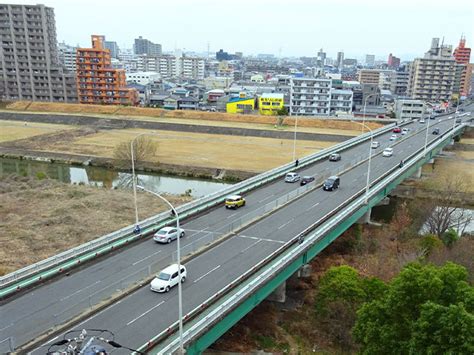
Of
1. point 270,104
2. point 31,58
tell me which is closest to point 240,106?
point 270,104

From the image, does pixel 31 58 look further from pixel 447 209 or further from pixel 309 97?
pixel 447 209

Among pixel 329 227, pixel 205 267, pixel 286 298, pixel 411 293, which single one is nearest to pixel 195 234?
pixel 205 267

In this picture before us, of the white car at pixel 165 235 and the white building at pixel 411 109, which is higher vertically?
the white building at pixel 411 109

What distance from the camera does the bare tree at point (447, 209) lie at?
136 ft

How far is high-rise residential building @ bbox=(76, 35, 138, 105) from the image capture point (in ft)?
402

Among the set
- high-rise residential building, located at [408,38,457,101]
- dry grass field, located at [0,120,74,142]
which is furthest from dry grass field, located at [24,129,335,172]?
high-rise residential building, located at [408,38,457,101]

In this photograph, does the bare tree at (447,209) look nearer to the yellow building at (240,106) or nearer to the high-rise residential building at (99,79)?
the yellow building at (240,106)

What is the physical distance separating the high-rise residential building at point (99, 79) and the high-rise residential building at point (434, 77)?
95.7 m

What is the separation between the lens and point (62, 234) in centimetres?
3659

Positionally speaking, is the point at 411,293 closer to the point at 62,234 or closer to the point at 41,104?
the point at 62,234

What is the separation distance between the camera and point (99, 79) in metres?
125

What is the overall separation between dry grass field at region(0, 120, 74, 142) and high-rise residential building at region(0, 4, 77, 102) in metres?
23.4

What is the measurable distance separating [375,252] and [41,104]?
109148mm

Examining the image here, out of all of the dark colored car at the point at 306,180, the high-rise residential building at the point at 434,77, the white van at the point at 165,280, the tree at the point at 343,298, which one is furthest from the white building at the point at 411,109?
the white van at the point at 165,280
